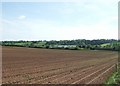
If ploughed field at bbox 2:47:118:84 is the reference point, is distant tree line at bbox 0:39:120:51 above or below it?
above

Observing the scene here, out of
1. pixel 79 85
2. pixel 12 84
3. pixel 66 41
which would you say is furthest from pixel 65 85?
pixel 66 41

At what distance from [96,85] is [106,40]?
174969mm

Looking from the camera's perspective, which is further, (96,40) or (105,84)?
(96,40)

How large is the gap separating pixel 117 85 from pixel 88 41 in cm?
16470

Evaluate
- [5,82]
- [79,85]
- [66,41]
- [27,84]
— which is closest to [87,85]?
[79,85]

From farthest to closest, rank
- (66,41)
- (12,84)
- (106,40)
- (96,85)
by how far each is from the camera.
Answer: (106,40)
(66,41)
(96,85)
(12,84)

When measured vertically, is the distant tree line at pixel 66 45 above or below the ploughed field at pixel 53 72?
above

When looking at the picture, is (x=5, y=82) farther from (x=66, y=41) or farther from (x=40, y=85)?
(x=66, y=41)

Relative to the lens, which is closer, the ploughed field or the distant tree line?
the ploughed field

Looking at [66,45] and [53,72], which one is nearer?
[53,72]

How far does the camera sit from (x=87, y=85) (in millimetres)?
17219

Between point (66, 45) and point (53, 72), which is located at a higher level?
point (66, 45)

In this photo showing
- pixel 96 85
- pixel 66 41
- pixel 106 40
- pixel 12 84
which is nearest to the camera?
pixel 12 84

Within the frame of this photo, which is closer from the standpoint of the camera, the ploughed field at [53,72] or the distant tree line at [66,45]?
the ploughed field at [53,72]
